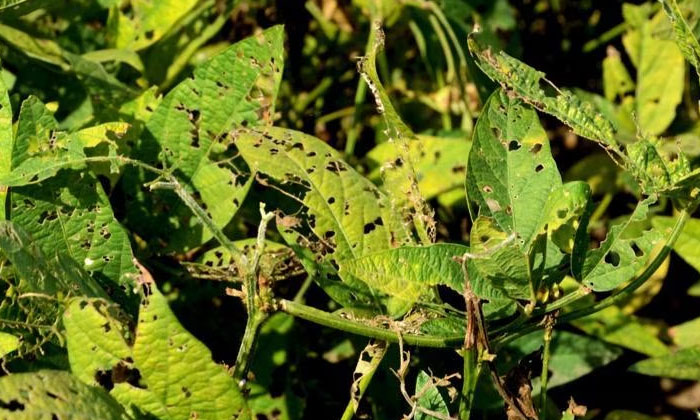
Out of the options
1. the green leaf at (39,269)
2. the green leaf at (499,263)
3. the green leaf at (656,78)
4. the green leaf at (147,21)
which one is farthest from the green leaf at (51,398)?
the green leaf at (656,78)

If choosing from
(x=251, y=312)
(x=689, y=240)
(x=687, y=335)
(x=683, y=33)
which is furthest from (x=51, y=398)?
(x=687, y=335)

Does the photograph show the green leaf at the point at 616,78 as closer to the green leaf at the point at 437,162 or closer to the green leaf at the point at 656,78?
the green leaf at the point at 656,78

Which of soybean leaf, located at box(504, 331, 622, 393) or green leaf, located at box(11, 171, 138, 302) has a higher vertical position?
green leaf, located at box(11, 171, 138, 302)

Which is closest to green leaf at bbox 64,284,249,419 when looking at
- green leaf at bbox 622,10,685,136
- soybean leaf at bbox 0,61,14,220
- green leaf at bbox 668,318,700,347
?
soybean leaf at bbox 0,61,14,220

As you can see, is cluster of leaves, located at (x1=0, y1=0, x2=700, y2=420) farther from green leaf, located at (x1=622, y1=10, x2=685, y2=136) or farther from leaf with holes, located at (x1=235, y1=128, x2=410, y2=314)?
green leaf, located at (x1=622, y1=10, x2=685, y2=136)

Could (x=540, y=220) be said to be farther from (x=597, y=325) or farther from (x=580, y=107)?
(x=597, y=325)

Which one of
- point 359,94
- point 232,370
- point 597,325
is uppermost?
point 359,94

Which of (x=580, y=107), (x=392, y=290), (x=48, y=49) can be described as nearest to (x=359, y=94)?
(x=48, y=49)

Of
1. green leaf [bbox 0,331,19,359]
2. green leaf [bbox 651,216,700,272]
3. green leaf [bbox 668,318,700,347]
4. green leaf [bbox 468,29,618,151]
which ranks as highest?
green leaf [bbox 468,29,618,151]
